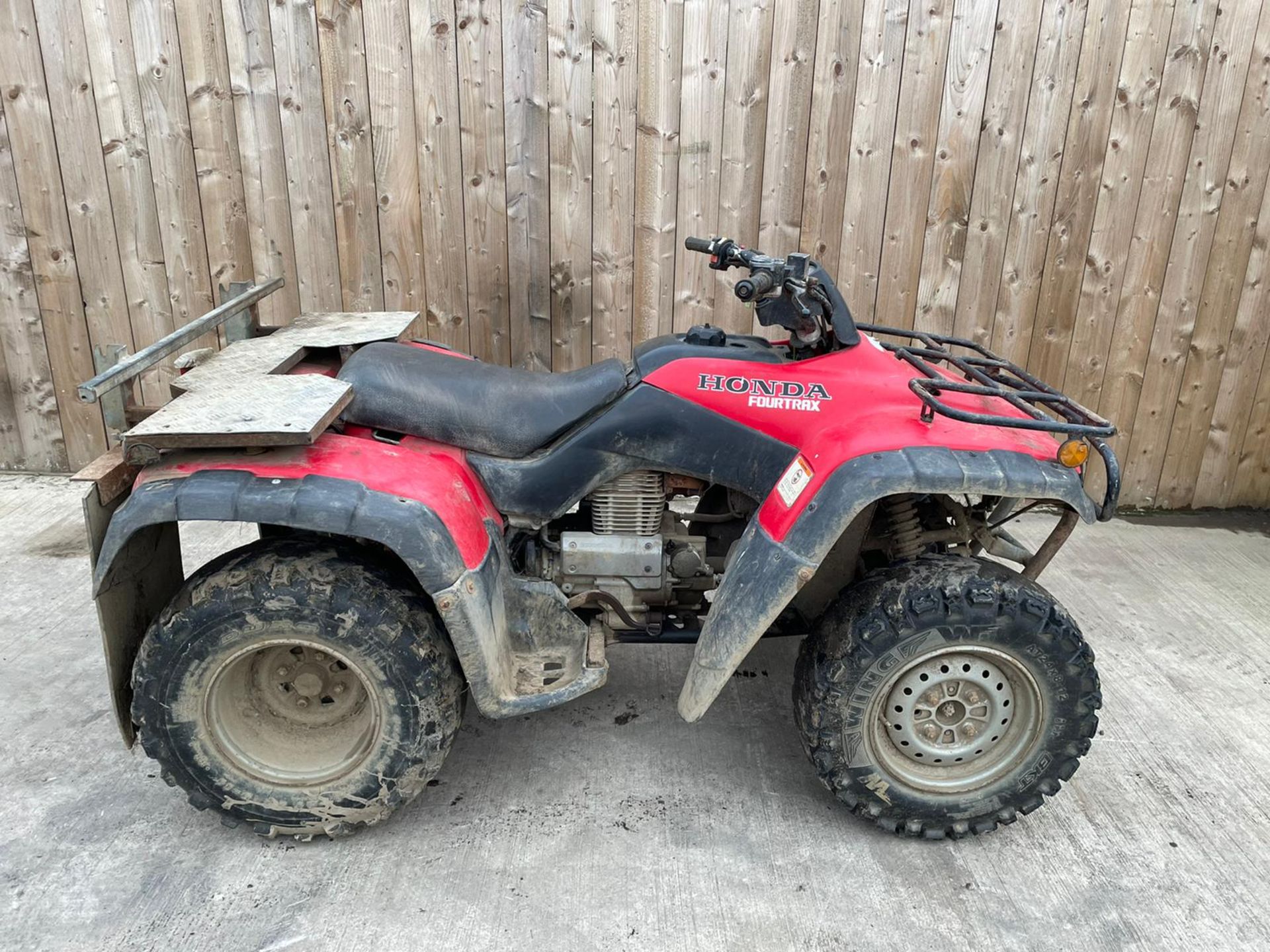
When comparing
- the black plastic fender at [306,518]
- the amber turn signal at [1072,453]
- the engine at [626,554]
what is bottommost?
the engine at [626,554]

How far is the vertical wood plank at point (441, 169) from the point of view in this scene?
14.3 feet

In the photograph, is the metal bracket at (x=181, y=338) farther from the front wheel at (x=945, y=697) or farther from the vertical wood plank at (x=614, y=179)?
the front wheel at (x=945, y=697)

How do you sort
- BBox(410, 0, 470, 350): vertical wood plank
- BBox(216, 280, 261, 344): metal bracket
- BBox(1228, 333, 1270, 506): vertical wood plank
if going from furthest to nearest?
Result: BBox(1228, 333, 1270, 506): vertical wood plank
BBox(410, 0, 470, 350): vertical wood plank
BBox(216, 280, 261, 344): metal bracket

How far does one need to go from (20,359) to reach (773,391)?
428 cm

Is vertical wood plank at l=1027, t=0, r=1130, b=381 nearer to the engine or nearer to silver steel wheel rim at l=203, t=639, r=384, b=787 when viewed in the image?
the engine

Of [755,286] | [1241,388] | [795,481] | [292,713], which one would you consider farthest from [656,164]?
[1241,388]

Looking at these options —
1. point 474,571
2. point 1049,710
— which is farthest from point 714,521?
point 1049,710

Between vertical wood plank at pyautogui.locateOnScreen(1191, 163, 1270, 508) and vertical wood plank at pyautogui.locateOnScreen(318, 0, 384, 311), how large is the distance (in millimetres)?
4418

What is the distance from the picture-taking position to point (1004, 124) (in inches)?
177

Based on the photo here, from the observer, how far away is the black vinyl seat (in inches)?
108

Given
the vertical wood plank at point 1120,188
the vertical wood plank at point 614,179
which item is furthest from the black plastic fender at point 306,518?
the vertical wood plank at point 1120,188

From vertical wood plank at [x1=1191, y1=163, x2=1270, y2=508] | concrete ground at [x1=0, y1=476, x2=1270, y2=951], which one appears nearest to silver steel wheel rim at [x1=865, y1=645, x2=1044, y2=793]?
concrete ground at [x1=0, y1=476, x2=1270, y2=951]

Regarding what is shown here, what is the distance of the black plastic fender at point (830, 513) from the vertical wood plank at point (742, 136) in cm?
231

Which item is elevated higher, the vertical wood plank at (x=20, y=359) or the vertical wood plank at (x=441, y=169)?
the vertical wood plank at (x=441, y=169)
